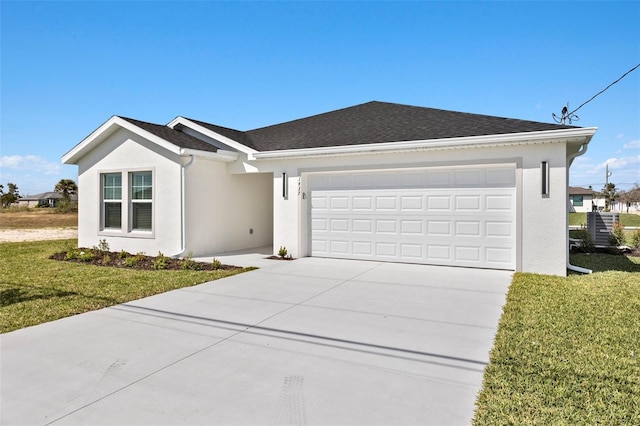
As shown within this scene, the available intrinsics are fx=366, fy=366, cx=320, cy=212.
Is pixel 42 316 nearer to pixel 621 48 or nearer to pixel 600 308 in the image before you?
pixel 600 308

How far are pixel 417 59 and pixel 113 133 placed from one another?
36.1ft

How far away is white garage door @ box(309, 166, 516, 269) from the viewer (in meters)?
8.41

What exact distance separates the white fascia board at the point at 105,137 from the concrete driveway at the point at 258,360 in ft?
18.5

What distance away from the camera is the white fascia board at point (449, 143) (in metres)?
7.42

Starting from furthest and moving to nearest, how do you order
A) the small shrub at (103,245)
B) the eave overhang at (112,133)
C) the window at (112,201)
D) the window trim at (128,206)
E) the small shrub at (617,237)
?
the small shrub at (617,237), the window at (112,201), the small shrub at (103,245), the window trim at (128,206), the eave overhang at (112,133)

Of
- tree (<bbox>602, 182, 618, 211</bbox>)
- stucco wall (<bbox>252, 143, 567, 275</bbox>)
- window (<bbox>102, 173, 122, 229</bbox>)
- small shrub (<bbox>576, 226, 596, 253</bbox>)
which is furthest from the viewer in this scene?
tree (<bbox>602, 182, 618, 211</bbox>)

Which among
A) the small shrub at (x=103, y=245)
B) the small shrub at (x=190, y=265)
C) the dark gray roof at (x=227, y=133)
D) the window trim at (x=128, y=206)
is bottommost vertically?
the small shrub at (x=190, y=265)

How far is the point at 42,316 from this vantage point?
16.5ft

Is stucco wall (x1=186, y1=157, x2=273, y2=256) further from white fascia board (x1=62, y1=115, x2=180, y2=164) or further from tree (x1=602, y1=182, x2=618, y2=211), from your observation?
tree (x1=602, y1=182, x2=618, y2=211)

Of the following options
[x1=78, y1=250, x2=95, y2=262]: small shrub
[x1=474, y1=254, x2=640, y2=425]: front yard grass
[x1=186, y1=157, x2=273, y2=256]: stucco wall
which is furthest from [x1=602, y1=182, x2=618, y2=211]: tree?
[x1=78, y1=250, x2=95, y2=262]: small shrub

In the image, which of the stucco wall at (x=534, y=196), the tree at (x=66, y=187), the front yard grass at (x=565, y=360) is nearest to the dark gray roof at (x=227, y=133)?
the stucco wall at (x=534, y=196)

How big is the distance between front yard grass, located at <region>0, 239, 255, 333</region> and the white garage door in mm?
3055

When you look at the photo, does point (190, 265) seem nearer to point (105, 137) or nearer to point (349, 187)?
point (349, 187)

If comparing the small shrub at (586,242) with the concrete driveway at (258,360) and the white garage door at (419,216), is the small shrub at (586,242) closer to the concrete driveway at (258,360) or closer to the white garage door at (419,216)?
the white garage door at (419,216)
